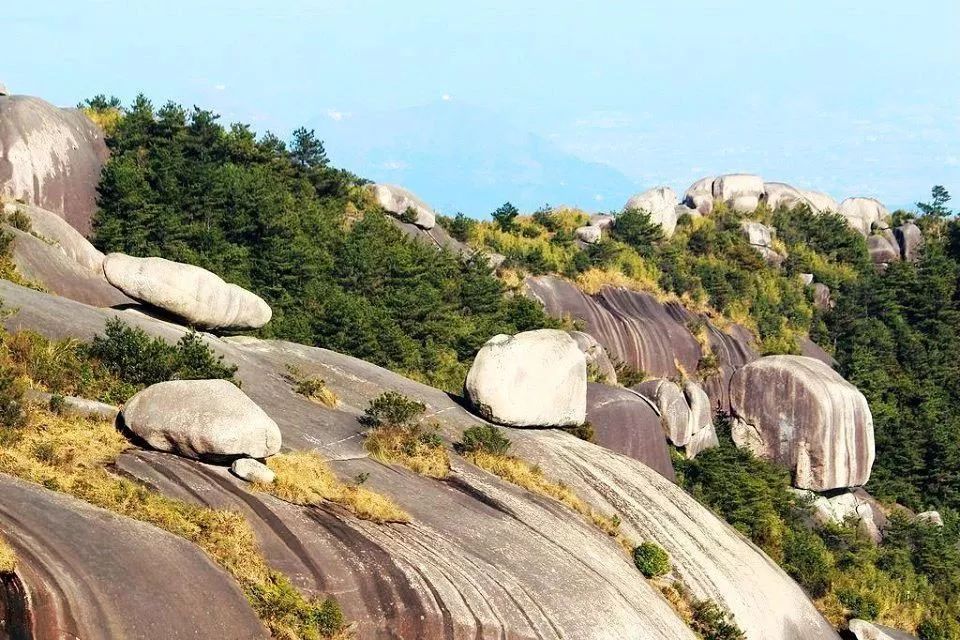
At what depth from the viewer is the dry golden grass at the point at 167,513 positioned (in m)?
17.0

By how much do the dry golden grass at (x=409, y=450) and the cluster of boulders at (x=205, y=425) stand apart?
12.3ft

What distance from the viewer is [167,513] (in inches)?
715

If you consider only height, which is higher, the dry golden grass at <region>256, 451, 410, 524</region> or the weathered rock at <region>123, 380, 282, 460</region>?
the weathered rock at <region>123, 380, 282, 460</region>

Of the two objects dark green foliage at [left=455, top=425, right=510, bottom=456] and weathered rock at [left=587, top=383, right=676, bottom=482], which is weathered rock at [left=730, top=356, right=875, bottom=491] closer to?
weathered rock at [left=587, top=383, right=676, bottom=482]

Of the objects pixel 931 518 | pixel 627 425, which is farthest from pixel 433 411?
pixel 931 518

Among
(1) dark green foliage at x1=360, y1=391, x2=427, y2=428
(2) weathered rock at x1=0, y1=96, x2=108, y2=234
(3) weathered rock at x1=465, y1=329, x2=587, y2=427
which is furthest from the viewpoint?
(2) weathered rock at x1=0, y1=96, x2=108, y2=234

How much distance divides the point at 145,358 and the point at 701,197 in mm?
56058

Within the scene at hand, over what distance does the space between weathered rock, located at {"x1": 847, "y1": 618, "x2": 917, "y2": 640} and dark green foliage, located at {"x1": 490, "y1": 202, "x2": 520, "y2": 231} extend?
35.5 m

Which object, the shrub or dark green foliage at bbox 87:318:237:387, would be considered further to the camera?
the shrub

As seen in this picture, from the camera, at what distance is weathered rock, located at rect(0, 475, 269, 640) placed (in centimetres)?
1461

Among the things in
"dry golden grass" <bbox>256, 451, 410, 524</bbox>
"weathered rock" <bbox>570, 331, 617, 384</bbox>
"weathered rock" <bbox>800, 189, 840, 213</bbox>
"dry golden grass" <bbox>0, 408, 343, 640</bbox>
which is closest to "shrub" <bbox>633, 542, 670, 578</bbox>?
"dry golden grass" <bbox>256, 451, 410, 524</bbox>

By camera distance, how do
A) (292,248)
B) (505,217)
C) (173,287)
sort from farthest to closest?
1. (505,217)
2. (292,248)
3. (173,287)

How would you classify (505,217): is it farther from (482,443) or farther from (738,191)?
(482,443)

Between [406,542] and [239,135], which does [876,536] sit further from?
[239,135]
